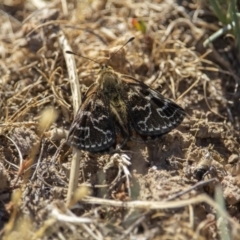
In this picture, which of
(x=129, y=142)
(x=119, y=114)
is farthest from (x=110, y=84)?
(x=129, y=142)

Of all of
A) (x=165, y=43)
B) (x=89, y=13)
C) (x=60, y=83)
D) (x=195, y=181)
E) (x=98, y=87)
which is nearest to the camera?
(x=195, y=181)

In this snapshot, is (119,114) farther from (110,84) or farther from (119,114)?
(110,84)

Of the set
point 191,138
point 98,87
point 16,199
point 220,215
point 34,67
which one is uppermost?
point 34,67

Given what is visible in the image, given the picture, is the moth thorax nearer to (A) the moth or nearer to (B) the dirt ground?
(A) the moth

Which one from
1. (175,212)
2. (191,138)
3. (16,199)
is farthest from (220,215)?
(16,199)

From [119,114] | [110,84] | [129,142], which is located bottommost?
[129,142]

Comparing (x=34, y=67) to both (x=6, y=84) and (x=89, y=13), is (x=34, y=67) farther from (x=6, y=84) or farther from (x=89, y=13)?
(x=89, y=13)

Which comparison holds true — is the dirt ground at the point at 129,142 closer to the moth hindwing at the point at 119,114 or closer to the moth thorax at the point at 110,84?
the moth hindwing at the point at 119,114

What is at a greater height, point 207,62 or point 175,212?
point 207,62

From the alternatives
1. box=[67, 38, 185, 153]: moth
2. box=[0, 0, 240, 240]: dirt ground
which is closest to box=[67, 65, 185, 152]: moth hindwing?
box=[67, 38, 185, 153]: moth
